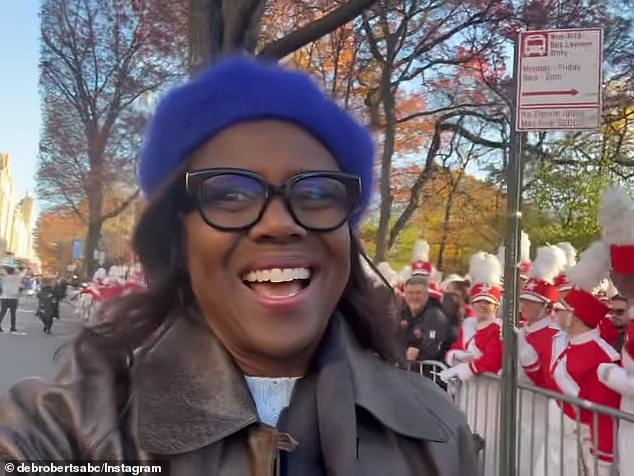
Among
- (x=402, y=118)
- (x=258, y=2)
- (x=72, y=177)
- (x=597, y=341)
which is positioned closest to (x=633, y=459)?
(x=597, y=341)

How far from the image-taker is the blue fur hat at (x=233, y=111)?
57.0 inches

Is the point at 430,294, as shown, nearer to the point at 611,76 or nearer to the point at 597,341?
the point at 597,341

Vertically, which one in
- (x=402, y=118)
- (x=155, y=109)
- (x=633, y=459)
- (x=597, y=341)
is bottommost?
(x=633, y=459)

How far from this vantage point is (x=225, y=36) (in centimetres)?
557

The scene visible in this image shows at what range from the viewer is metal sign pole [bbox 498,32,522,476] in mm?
3881

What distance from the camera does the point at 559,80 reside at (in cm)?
369

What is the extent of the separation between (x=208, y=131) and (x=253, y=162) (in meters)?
0.11

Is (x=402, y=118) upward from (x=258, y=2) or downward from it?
upward

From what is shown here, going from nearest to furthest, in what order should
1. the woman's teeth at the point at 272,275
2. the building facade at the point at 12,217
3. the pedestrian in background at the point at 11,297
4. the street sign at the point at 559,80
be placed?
1. the woman's teeth at the point at 272,275
2. the street sign at the point at 559,80
3. the pedestrian in background at the point at 11,297
4. the building facade at the point at 12,217

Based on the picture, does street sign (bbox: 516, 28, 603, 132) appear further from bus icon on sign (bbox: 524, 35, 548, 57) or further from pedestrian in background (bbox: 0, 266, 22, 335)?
pedestrian in background (bbox: 0, 266, 22, 335)

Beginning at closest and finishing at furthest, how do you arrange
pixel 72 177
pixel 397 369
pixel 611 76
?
pixel 397 369, pixel 611 76, pixel 72 177

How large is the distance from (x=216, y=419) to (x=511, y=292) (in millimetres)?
2806

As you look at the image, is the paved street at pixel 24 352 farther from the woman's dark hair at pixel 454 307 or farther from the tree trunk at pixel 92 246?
the woman's dark hair at pixel 454 307

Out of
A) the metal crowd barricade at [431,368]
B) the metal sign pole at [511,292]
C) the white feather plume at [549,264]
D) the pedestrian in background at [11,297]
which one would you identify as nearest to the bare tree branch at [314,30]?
the metal sign pole at [511,292]
